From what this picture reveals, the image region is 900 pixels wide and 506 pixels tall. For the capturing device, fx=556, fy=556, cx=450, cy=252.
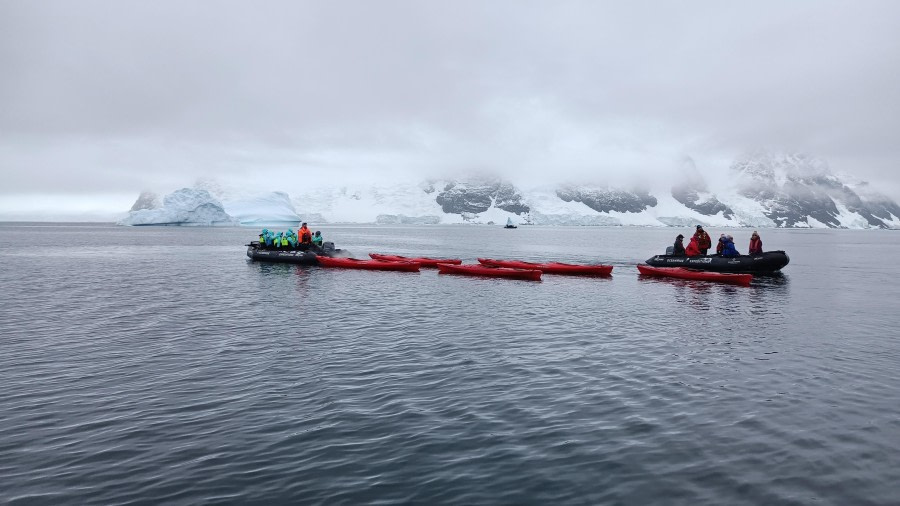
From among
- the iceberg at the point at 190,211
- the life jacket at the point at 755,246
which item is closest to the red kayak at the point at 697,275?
the life jacket at the point at 755,246

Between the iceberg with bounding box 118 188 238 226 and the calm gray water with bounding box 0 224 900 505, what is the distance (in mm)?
132770

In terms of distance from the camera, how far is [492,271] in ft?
121

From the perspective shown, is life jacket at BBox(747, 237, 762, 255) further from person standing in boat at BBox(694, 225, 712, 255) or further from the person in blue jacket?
person standing in boat at BBox(694, 225, 712, 255)

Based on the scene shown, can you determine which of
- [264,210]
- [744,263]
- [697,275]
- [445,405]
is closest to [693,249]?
[744,263]

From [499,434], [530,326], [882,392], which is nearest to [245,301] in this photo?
[530,326]

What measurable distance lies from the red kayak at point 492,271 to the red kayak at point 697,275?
364 inches

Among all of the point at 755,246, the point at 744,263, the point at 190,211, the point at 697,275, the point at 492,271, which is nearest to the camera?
the point at 697,275

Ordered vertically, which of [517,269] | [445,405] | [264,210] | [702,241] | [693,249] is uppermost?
[264,210]

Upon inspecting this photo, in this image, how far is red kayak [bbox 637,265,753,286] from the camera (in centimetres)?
3375

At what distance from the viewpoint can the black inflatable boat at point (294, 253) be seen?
141 feet

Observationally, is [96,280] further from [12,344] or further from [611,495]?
[611,495]

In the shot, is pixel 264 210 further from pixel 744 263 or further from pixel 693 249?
pixel 744 263

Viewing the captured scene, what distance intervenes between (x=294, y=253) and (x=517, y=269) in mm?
18064

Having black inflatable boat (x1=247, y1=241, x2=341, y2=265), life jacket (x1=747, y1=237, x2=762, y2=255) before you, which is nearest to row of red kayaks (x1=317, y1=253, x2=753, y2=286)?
black inflatable boat (x1=247, y1=241, x2=341, y2=265)
